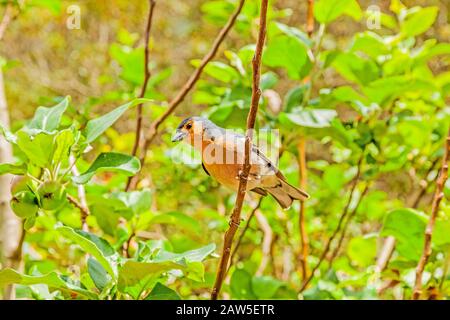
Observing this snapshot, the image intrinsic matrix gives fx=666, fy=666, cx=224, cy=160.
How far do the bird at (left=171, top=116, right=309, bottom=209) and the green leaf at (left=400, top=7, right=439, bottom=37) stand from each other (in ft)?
1.70

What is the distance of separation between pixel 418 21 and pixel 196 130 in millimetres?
662

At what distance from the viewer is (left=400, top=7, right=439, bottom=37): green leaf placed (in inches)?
57.6

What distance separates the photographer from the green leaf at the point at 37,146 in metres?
0.93

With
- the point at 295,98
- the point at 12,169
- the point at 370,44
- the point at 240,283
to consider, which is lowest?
the point at 240,283

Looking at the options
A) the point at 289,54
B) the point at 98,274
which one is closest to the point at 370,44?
the point at 289,54

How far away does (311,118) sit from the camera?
4.14 feet

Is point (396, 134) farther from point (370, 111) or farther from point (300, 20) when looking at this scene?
point (300, 20)

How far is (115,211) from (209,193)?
0.63 m

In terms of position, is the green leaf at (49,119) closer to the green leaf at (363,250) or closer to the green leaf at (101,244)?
the green leaf at (101,244)

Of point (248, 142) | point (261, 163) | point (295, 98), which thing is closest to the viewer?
point (248, 142)

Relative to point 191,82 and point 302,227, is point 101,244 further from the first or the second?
point 302,227

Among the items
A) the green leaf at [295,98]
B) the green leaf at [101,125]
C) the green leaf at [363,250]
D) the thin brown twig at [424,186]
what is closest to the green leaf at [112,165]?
the green leaf at [101,125]

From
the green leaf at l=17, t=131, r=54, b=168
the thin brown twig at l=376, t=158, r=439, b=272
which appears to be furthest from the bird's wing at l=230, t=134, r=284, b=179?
the thin brown twig at l=376, t=158, r=439, b=272
